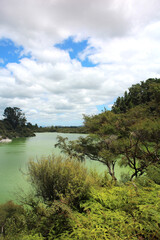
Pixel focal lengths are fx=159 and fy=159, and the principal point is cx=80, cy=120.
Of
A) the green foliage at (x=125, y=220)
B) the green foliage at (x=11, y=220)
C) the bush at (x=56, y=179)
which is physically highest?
the green foliage at (x=125, y=220)

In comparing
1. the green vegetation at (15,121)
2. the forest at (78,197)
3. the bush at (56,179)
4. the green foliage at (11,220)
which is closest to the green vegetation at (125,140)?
the forest at (78,197)

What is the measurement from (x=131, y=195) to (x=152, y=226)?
869 millimetres

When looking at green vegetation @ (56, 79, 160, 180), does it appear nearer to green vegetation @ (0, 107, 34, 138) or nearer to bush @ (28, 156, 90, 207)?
bush @ (28, 156, 90, 207)

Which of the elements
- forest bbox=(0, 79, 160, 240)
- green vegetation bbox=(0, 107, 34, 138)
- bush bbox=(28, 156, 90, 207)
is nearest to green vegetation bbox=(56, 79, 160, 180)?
forest bbox=(0, 79, 160, 240)

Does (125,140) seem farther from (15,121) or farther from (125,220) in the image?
(15,121)

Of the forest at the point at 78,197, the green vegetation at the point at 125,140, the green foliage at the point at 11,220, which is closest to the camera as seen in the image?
the forest at the point at 78,197

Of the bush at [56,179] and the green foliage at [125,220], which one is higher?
the green foliage at [125,220]

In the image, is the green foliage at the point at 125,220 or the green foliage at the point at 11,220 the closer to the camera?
the green foliage at the point at 125,220

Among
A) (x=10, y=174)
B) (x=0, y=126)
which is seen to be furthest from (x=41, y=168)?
(x=0, y=126)

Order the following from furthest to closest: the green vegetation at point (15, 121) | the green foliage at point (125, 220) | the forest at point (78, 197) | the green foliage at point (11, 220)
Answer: the green vegetation at point (15, 121) → the green foliage at point (11, 220) → the forest at point (78, 197) → the green foliage at point (125, 220)

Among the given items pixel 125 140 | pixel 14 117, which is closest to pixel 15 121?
pixel 14 117

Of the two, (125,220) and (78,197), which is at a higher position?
(125,220)

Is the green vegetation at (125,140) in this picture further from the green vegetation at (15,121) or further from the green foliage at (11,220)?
the green vegetation at (15,121)

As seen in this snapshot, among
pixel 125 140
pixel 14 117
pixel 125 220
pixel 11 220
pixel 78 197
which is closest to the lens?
pixel 125 220
